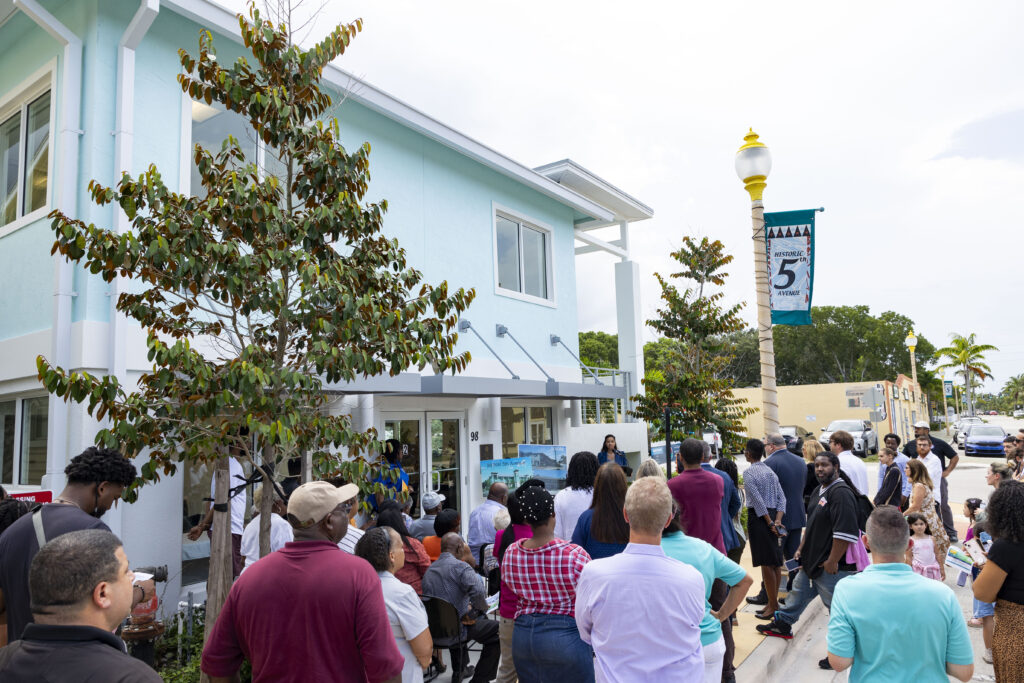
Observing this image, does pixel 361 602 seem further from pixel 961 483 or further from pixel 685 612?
pixel 961 483

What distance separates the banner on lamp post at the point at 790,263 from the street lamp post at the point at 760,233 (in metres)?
0.09

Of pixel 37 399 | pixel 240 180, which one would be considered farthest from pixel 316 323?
pixel 37 399

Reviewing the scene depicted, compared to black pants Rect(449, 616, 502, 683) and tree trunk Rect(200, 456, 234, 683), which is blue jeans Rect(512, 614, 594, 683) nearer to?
black pants Rect(449, 616, 502, 683)

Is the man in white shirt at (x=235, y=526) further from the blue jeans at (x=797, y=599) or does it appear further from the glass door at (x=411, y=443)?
the blue jeans at (x=797, y=599)

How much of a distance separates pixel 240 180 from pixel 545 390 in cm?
764

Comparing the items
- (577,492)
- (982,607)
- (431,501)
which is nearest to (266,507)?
(577,492)

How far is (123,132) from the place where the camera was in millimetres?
6707

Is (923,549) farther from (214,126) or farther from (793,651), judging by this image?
(214,126)

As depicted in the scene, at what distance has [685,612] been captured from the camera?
2920 millimetres

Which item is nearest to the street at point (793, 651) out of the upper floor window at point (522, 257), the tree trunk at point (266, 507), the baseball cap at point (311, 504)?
the tree trunk at point (266, 507)

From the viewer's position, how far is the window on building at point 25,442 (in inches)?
287

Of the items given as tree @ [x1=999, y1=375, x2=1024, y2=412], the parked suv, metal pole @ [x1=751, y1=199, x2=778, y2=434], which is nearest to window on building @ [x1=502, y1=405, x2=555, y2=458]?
metal pole @ [x1=751, y1=199, x2=778, y2=434]

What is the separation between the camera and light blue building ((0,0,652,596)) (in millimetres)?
6613

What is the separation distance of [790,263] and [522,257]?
17.6ft
